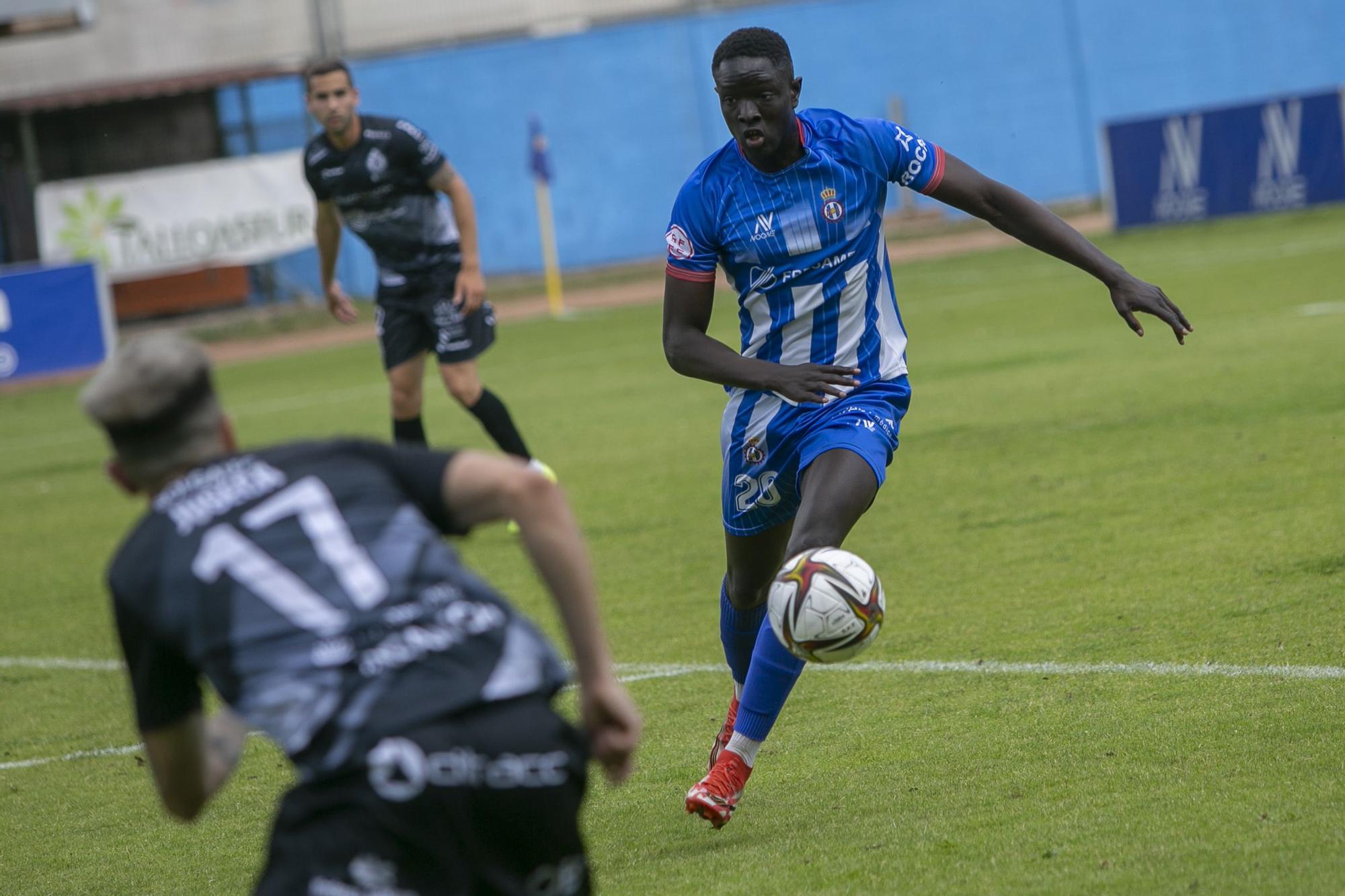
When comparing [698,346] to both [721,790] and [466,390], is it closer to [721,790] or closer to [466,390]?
[721,790]

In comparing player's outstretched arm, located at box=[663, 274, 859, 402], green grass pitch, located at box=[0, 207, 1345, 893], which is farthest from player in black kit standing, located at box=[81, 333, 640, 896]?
player's outstretched arm, located at box=[663, 274, 859, 402]

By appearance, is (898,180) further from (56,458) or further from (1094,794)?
(56,458)

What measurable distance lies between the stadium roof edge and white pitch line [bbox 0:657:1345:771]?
26.1 meters

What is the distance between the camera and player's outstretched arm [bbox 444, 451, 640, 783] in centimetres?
269

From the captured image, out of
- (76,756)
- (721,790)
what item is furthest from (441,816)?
(76,756)

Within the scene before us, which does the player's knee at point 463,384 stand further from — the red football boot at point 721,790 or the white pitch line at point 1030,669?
the red football boot at point 721,790

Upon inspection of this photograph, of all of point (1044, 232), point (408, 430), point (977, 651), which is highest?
point (1044, 232)

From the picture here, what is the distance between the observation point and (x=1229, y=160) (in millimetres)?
26016

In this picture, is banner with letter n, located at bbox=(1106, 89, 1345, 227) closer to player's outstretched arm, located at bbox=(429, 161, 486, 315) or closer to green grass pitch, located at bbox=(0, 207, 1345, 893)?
green grass pitch, located at bbox=(0, 207, 1345, 893)

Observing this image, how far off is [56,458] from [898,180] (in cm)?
1241

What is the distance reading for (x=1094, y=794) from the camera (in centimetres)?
446

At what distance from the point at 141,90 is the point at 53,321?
34.6 ft

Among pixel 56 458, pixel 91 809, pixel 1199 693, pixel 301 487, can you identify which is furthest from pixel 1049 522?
pixel 56 458

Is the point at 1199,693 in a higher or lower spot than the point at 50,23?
lower
